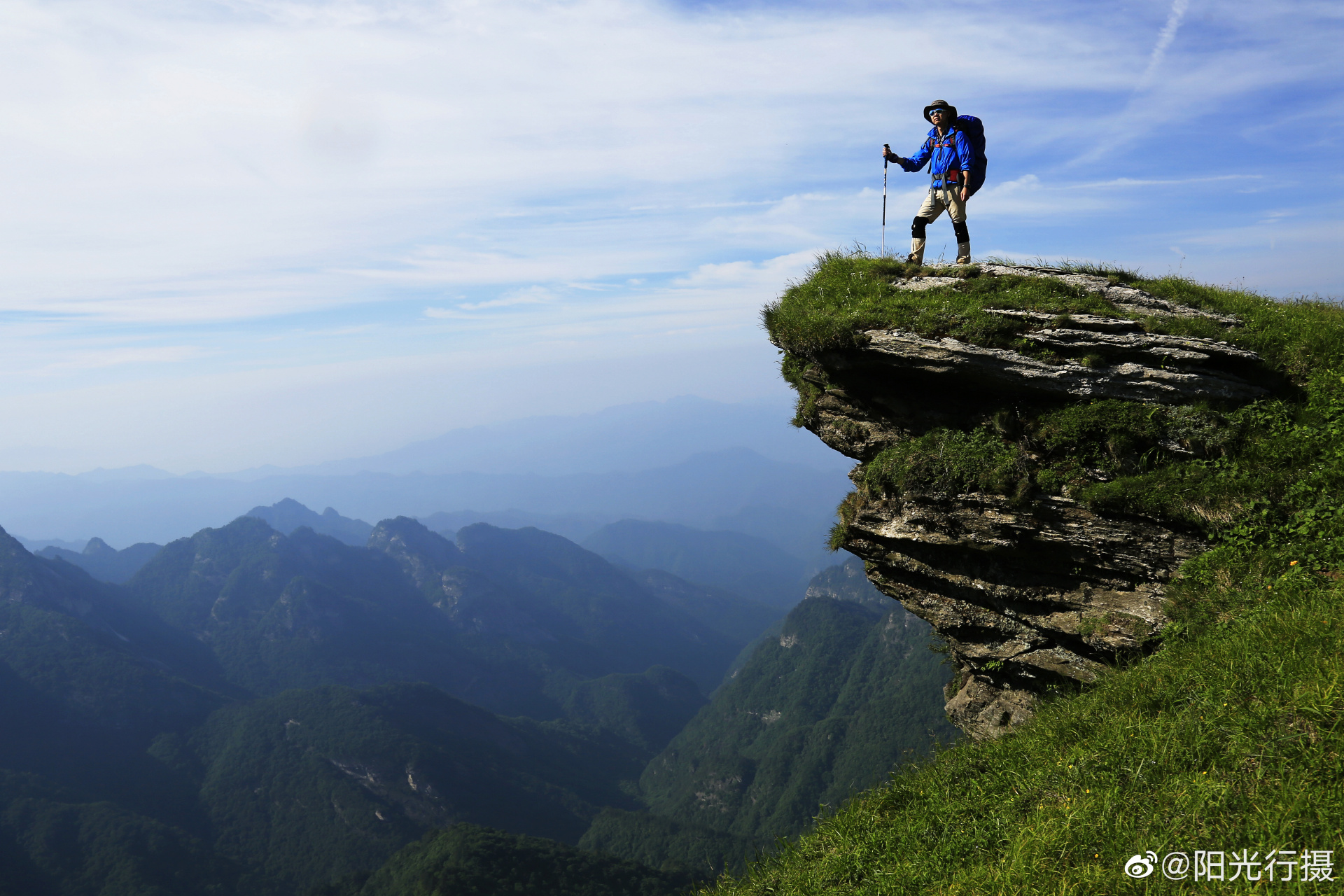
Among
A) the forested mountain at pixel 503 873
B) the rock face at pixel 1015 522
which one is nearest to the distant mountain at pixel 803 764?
the forested mountain at pixel 503 873

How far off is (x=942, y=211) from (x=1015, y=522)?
768cm

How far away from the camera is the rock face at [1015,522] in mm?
11039

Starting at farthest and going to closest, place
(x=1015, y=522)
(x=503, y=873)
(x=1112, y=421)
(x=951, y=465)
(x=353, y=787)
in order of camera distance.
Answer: (x=353, y=787)
(x=503, y=873)
(x=951, y=465)
(x=1015, y=522)
(x=1112, y=421)

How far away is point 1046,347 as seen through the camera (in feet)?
38.4

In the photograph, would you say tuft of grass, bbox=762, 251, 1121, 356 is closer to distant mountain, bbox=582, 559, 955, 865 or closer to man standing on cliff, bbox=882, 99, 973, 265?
man standing on cliff, bbox=882, 99, 973, 265

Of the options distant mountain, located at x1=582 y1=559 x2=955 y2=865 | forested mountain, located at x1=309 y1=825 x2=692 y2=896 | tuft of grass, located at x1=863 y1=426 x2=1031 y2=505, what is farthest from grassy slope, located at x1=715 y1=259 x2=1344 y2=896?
distant mountain, located at x1=582 y1=559 x2=955 y2=865

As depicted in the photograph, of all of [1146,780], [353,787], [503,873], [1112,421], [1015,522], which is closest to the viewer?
[1146,780]

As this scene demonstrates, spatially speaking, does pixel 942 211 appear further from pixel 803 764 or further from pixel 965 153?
pixel 803 764

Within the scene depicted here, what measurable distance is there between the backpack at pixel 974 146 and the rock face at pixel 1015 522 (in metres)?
2.20

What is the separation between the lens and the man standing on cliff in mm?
14141

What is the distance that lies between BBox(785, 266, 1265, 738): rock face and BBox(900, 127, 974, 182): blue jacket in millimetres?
2697

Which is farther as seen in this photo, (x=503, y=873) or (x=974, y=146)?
(x=503, y=873)

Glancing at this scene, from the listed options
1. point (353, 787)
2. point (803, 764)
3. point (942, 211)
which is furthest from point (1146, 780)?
point (353, 787)

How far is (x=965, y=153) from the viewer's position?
553 inches
